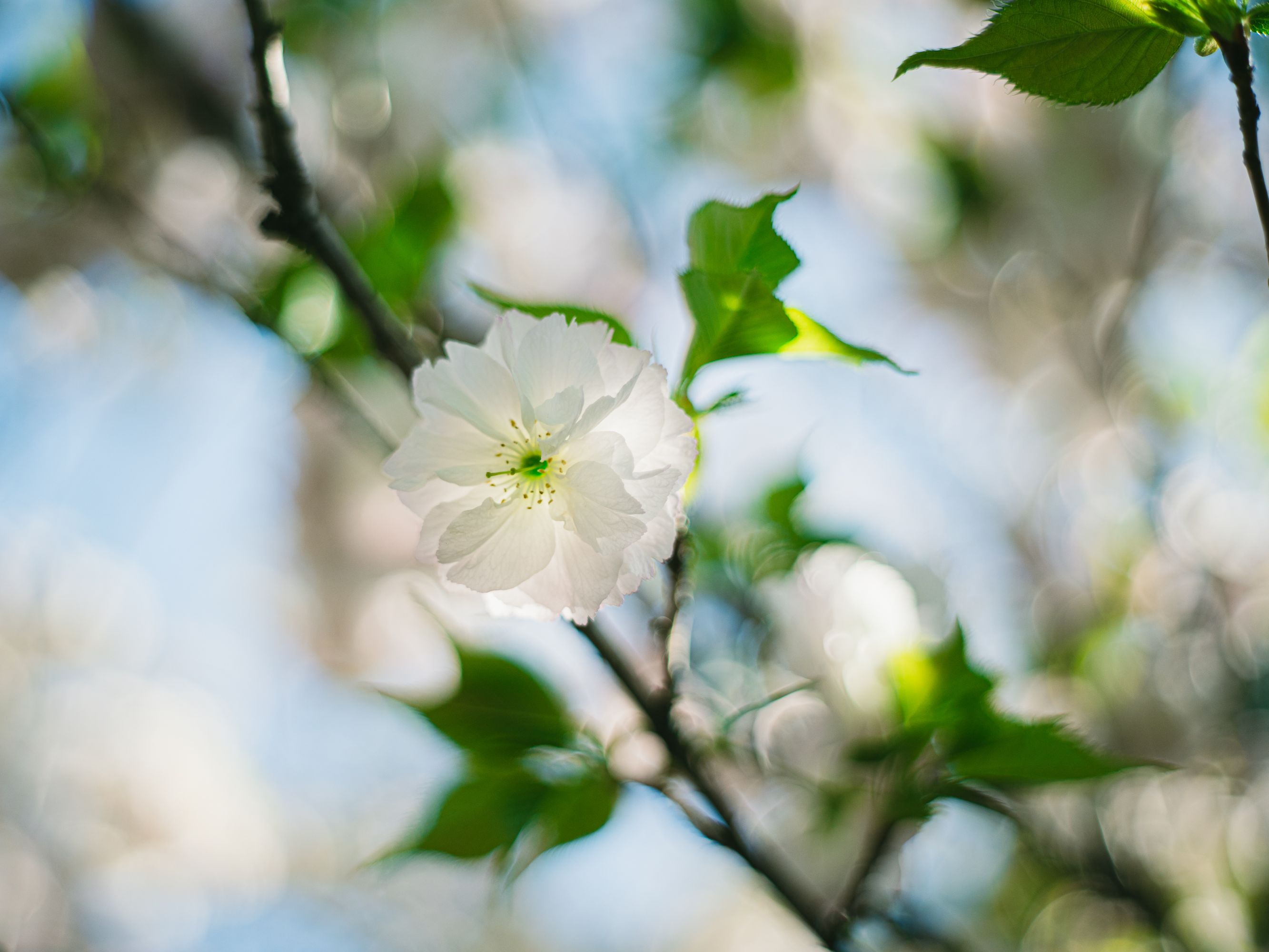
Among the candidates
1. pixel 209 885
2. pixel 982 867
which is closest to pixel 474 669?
pixel 982 867

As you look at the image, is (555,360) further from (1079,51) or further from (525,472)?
(1079,51)

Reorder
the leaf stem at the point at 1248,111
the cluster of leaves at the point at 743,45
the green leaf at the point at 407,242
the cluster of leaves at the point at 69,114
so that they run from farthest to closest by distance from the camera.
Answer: the cluster of leaves at the point at 743,45 → the cluster of leaves at the point at 69,114 → the green leaf at the point at 407,242 → the leaf stem at the point at 1248,111

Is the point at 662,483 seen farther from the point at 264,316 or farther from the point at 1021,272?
the point at 1021,272

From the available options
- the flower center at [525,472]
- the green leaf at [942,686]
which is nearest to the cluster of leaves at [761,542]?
the green leaf at [942,686]

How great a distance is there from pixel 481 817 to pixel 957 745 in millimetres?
235

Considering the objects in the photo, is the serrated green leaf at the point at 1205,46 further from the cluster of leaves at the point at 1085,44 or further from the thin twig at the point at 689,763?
the thin twig at the point at 689,763

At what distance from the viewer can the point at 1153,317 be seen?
998 millimetres

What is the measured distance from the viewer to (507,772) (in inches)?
14.5

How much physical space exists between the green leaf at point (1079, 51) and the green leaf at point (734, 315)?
0.07 meters

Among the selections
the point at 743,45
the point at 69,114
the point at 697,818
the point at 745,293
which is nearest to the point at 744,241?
the point at 745,293

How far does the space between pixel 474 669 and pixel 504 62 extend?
1.01 m

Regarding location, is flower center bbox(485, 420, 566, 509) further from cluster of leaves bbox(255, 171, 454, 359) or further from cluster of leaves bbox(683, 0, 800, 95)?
cluster of leaves bbox(683, 0, 800, 95)

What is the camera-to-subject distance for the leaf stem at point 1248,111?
0.60 feet

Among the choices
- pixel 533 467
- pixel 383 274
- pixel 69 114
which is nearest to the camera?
pixel 533 467
